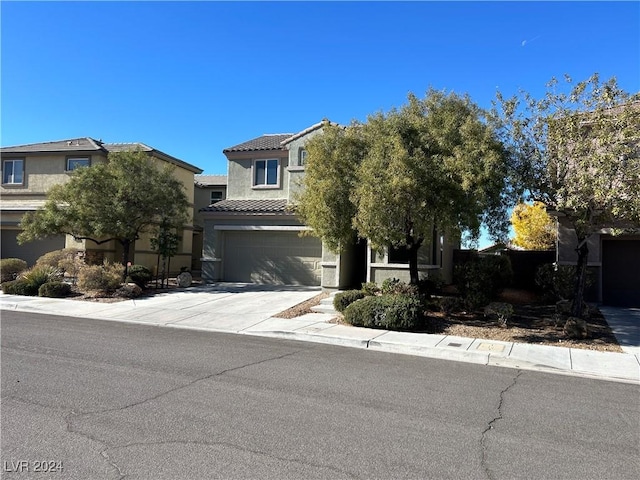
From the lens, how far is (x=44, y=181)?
85.0ft

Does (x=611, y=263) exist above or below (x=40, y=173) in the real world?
below

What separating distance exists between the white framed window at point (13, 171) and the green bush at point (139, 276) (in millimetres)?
11845

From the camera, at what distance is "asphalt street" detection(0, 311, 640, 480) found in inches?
166

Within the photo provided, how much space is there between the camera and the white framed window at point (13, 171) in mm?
26644

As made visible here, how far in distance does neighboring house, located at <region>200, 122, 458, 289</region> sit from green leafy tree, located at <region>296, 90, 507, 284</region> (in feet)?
21.2

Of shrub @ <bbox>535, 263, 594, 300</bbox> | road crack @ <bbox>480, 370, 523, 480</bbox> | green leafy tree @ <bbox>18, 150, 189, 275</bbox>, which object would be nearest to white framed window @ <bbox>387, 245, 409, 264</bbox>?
shrub @ <bbox>535, 263, 594, 300</bbox>

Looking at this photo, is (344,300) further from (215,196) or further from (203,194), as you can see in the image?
(203,194)

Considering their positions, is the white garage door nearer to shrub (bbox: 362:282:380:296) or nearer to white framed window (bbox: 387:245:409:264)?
white framed window (bbox: 387:245:409:264)

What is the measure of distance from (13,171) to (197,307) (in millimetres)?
18561

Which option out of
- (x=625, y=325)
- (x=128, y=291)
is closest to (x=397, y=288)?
(x=625, y=325)

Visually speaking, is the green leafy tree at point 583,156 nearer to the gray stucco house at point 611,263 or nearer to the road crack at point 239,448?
the gray stucco house at point 611,263

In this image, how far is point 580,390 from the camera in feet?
23.8

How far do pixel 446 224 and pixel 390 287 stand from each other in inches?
152

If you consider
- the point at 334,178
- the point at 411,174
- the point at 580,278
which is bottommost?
the point at 580,278
